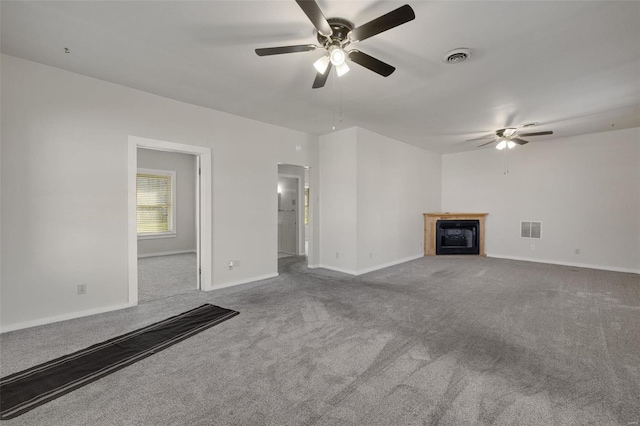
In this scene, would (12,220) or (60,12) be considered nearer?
(60,12)

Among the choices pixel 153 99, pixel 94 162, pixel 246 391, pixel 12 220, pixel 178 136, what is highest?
pixel 153 99

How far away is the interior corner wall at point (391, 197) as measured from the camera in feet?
18.2

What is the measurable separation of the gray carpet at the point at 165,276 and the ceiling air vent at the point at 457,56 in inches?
179

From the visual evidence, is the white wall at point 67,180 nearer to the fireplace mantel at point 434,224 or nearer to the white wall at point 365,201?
the white wall at point 365,201

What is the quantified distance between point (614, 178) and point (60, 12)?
883 centimetres

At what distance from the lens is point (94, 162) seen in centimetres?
342

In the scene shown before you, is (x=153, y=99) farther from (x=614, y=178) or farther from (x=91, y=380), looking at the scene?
(x=614, y=178)

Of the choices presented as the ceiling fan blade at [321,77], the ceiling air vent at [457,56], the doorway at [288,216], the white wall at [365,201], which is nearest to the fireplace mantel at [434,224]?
the white wall at [365,201]

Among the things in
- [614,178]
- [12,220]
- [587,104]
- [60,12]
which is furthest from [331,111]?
[614,178]

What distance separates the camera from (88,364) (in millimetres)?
2305

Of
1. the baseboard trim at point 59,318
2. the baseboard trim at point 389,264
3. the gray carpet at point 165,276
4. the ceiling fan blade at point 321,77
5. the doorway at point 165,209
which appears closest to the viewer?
the ceiling fan blade at point 321,77

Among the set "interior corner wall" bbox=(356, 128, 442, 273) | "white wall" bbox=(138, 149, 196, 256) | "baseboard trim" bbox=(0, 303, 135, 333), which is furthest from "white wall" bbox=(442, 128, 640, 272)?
"baseboard trim" bbox=(0, 303, 135, 333)

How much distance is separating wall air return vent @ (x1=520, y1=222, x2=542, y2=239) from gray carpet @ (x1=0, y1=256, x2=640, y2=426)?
2.78m

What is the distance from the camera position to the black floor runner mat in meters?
1.90
